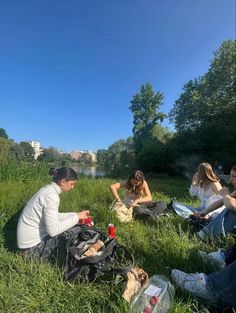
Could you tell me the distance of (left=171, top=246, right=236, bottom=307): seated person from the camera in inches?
93.8

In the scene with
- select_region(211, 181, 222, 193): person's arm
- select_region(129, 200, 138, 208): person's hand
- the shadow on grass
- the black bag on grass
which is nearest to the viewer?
the shadow on grass

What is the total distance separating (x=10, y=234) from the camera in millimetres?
4242

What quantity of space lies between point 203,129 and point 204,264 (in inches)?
799

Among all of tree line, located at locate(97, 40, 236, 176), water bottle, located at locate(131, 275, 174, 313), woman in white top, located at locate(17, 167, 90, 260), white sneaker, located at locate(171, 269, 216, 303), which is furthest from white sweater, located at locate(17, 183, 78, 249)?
tree line, located at locate(97, 40, 236, 176)

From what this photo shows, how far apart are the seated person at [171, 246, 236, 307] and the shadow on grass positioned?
80.4 inches

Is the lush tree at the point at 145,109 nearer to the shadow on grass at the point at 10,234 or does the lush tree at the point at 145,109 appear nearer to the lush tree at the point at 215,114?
the lush tree at the point at 215,114

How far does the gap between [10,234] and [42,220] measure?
1113 millimetres

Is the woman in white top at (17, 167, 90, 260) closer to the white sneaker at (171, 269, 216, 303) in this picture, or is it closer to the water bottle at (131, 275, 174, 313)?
the water bottle at (131, 275, 174, 313)

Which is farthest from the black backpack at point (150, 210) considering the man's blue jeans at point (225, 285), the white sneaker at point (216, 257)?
the man's blue jeans at point (225, 285)

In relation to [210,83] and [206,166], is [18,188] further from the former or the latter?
[210,83]

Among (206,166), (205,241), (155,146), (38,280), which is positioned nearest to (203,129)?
(155,146)

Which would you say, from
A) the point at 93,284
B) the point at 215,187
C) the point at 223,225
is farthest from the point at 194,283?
the point at 215,187

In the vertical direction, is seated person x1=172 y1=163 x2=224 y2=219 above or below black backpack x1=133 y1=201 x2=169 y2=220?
above

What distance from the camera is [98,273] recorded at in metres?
2.85
